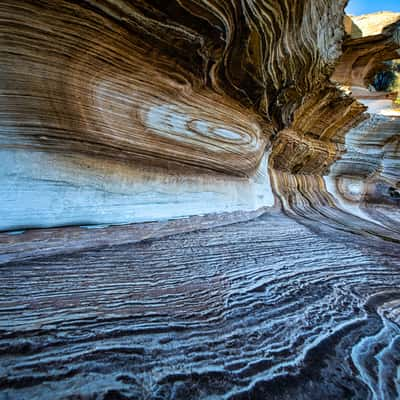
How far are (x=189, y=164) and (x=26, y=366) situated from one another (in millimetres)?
1315

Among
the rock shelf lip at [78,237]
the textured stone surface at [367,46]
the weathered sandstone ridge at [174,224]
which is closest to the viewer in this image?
the weathered sandstone ridge at [174,224]

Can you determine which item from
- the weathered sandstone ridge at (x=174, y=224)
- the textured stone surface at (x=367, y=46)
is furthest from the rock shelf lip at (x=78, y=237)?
the textured stone surface at (x=367, y=46)

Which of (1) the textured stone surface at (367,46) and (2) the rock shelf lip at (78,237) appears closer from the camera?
(2) the rock shelf lip at (78,237)

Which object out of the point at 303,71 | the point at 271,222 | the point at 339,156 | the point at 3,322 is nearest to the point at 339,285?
the point at 271,222

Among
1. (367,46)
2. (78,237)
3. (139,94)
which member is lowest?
(78,237)

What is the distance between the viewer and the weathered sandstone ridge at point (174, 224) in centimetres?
38

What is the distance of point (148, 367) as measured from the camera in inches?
14.5

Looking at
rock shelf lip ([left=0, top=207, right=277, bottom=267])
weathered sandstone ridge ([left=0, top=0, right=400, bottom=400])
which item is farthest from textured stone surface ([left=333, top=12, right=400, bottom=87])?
rock shelf lip ([left=0, top=207, right=277, bottom=267])

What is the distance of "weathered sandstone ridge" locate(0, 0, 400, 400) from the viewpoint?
38cm

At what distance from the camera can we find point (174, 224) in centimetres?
129

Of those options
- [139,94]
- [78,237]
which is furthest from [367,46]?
[78,237]

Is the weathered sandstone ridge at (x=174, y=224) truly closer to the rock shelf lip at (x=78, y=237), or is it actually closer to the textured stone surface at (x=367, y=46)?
the rock shelf lip at (x=78, y=237)

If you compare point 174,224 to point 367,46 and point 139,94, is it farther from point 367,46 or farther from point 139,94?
point 367,46

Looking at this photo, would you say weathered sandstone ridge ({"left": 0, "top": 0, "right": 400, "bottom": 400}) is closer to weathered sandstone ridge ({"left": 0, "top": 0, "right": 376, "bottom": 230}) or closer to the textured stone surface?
weathered sandstone ridge ({"left": 0, "top": 0, "right": 376, "bottom": 230})
